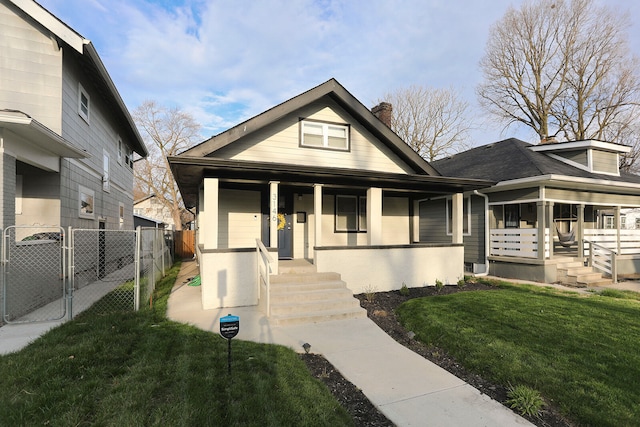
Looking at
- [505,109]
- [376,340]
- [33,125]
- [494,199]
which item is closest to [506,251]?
[494,199]

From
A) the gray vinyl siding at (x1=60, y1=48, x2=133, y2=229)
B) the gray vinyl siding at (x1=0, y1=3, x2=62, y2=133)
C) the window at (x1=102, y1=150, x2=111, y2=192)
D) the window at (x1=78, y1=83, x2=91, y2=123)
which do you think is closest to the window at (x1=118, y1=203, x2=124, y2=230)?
the gray vinyl siding at (x1=60, y1=48, x2=133, y2=229)

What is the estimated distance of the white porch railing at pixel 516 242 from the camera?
10.3m

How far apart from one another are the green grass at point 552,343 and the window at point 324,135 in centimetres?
479

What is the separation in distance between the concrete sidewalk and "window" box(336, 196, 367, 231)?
454 cm

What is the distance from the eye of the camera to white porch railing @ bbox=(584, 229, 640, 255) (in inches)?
450

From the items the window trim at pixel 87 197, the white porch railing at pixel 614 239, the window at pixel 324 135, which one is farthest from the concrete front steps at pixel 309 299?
the white porch railing at pixel 614 239

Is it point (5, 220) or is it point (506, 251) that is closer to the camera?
point (5, 220)

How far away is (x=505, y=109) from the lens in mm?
23688

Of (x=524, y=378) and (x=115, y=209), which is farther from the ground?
(x=115, y=209)

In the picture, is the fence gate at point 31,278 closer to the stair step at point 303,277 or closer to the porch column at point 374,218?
the stair step at point 303,277

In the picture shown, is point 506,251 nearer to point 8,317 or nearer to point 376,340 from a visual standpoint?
point 376,340

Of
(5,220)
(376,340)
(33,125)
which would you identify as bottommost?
(376,340)

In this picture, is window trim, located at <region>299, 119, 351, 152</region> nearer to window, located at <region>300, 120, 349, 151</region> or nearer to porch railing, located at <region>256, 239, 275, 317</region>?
window, located at <region>300, 120, 349, 151</region>

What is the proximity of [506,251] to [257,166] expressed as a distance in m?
9.14
